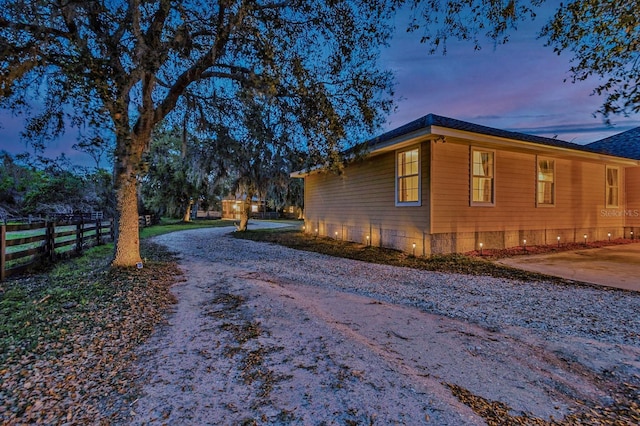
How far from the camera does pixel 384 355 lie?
2.48 meters

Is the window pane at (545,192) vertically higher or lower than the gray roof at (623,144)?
lower

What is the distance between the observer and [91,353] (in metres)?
2.52

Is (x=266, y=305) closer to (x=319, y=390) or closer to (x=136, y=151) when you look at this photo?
(x=319, y=390)

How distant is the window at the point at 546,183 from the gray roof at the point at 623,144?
4153 millimetres

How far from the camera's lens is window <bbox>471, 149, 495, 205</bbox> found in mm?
8341

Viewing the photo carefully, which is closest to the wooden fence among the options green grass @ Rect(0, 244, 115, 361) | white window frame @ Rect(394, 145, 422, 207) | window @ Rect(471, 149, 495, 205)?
green grass @ Rect(0, 244, 115, 361)

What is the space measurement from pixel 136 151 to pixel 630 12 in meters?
7.12

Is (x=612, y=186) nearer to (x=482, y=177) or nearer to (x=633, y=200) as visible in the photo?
(x=633, y=200)

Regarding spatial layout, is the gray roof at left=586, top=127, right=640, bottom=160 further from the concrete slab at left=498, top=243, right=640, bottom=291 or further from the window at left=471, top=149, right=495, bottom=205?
the window at left=471, top=149, right=495, bottom=205

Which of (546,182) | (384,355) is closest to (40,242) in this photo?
(384,355)

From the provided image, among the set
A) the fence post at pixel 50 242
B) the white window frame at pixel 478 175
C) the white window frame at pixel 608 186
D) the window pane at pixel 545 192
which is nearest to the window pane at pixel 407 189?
the white window frame at pixel 478 175

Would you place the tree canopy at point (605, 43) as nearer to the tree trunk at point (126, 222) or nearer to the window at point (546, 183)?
the window at point (546, 183)

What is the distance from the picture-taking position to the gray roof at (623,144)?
12.2m

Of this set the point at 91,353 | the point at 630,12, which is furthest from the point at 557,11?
the point at 91,353
